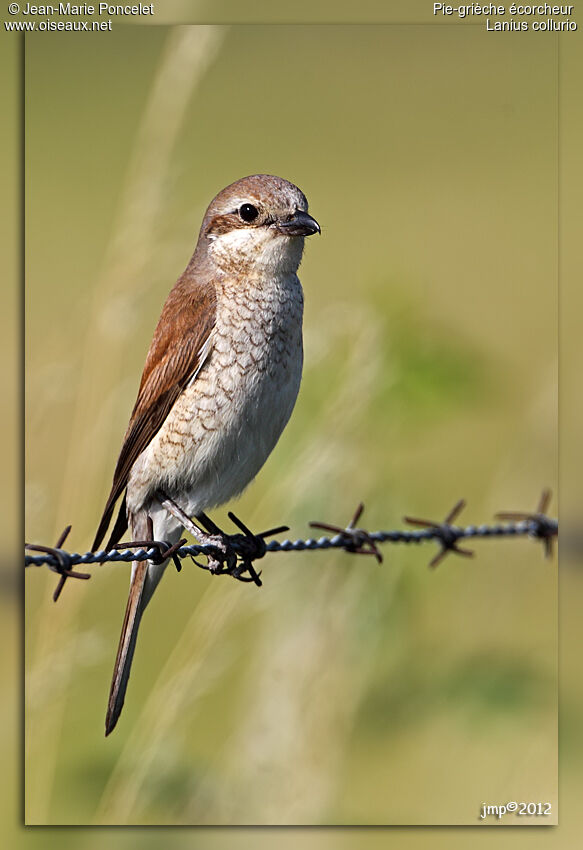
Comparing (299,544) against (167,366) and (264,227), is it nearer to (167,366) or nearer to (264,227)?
(167,366)

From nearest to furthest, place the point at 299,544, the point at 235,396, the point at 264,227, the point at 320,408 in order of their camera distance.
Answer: the point at 299,544
the point at 235,396
the point at 264,227
the point at 320,408

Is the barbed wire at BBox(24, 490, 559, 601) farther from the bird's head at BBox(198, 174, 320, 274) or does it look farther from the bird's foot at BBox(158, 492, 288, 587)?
the bird's head at BBox(198, 174, 320, 274)

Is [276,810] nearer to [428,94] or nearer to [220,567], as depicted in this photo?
[220,567]

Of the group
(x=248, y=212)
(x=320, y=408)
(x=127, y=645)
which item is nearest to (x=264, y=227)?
(x=248, y=212)

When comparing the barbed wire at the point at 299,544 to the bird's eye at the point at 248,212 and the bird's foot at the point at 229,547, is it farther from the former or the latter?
the bird's eye at the point at 248,212

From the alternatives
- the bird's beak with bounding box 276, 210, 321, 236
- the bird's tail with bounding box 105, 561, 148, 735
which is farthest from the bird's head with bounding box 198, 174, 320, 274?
the bird's tail with bounding box 105, 561, 148, 735

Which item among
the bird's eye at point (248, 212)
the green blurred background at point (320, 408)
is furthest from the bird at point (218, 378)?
the green blurred background at point (320, 408)

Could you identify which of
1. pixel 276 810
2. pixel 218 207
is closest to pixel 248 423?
pixel 218 207
